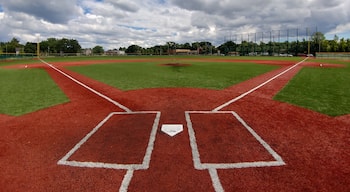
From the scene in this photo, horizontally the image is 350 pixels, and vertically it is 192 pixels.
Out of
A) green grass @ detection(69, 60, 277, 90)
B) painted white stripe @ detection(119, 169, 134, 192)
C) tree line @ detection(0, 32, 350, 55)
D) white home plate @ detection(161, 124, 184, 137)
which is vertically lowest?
painted white stripe @ detection(119, 169, 134, 192)

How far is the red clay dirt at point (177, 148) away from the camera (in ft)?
11.4

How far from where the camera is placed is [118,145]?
4793 millimetres

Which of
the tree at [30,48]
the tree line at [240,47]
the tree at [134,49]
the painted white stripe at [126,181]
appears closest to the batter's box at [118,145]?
the painted white stripe at [126,181]

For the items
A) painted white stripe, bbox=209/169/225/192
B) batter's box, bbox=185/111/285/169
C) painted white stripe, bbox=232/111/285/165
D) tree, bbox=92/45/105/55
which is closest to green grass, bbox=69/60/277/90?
painted white stripe, bbox=232/111/285/165

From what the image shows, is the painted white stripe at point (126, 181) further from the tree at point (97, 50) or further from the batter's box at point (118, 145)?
the tree at point (97, 50)

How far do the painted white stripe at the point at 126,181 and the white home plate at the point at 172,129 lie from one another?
170cm

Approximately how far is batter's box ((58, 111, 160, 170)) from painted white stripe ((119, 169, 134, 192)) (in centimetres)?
15

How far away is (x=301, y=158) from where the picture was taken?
423 cm

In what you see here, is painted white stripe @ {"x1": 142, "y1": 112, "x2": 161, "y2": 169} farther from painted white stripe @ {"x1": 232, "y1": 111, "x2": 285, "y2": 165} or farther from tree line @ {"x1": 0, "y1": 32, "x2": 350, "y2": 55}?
tree line @ {"x1": 0, "y1": 32, "x2": 350, "y2": 55}

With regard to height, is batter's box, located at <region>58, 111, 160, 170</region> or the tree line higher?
the tree line

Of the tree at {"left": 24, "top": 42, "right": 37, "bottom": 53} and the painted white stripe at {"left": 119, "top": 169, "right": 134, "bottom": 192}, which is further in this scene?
the tree at {"left": 24, "top": 42, "right": 37, "bottom": 53}

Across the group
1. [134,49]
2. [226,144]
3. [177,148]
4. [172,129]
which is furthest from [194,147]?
[134,49]

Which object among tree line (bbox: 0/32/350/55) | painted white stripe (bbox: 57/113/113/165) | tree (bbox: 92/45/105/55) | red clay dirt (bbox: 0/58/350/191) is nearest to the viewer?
red clay dirt (bbox: 0/58/350/191)

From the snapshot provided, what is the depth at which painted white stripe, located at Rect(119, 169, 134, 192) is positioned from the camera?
10.9 ft
